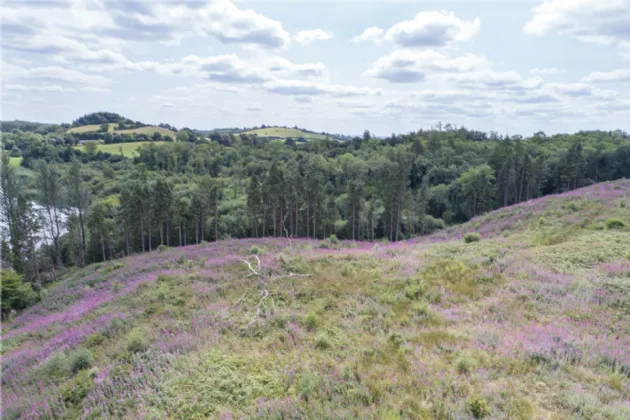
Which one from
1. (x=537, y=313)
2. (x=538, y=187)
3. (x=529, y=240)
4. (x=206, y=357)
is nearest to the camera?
(x=206, y=357)

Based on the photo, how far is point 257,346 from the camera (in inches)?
310

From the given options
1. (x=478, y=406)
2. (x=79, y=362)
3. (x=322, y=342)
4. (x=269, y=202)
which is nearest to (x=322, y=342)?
(x=322, y=342)

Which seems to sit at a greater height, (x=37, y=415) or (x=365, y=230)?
(x=37, y=415)

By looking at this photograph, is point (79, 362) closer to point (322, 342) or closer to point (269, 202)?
point (322, 342)

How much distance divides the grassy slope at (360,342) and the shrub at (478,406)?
0.02 meters

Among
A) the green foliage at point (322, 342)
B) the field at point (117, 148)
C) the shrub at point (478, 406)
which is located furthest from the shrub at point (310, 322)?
the field at point (117, 148)

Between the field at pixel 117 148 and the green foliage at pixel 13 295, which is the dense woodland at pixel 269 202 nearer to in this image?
the green foliage at pixel 13 295

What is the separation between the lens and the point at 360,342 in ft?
25.3

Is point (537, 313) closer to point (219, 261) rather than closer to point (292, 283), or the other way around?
point (292, 283)

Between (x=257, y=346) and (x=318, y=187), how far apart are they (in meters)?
47.2

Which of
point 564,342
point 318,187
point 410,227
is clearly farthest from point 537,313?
point 410,227

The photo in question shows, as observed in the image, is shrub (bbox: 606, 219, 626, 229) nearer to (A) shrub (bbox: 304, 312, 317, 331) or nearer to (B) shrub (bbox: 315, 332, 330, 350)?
(A) shrub (bbox: 304, 312, 317, 331)

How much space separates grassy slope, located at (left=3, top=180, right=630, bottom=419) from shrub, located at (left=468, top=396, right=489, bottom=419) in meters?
0.02

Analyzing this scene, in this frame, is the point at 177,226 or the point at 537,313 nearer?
the point at 537,313
